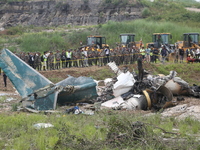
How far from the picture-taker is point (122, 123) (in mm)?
7180

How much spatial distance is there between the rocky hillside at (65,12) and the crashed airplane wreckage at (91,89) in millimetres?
52522

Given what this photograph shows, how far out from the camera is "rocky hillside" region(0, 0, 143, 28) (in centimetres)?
6738

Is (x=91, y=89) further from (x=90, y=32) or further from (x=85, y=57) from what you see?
(x=90, y=32)

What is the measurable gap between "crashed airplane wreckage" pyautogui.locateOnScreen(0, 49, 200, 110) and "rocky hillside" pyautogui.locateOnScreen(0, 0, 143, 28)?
2068 inches

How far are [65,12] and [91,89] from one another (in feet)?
202

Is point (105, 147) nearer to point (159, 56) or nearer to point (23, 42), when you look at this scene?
point (159, 56)

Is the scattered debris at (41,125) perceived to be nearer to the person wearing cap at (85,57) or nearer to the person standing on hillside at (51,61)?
the person standing on hillside at (51,61)

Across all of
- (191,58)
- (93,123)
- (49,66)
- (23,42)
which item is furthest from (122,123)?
(23,42)

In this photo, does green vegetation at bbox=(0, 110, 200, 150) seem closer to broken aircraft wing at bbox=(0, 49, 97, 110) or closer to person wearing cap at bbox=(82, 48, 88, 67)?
broken aircraft wing at bbox=(0, 49, 97, 110)

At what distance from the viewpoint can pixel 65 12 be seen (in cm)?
7244

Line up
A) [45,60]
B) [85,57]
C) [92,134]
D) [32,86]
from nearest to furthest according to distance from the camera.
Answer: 1. [92,134]
2. [32,86]
3. [45,60]
4. [85,57]

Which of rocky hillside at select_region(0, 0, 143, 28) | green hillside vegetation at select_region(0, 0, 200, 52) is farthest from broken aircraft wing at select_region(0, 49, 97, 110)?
rocky hillside at select_region(0, 0, 143, 28)

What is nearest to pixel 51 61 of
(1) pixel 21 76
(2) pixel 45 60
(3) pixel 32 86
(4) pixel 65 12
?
(2) pixel 45 60

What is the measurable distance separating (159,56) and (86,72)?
8.84 meters
